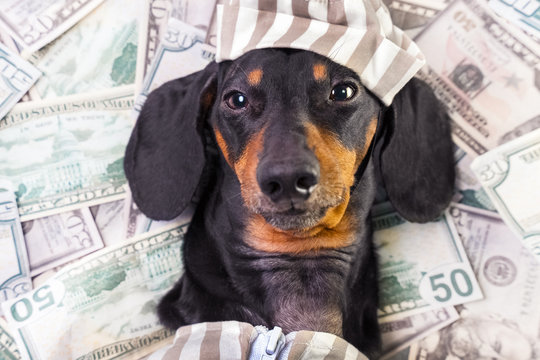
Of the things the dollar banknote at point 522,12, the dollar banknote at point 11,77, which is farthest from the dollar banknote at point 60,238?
the dollar banknote at point 522,12

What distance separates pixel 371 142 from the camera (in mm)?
1993

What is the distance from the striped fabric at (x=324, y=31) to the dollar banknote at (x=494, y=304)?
0.86 m

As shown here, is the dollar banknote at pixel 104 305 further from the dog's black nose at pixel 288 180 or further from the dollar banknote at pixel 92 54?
the dog's black nose at pixel 288 180

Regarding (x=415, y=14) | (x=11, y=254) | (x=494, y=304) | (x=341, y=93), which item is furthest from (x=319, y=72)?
(x=11, y=254)

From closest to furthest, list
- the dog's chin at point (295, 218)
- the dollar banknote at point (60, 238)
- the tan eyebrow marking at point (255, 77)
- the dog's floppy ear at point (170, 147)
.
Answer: the dog's chin at point (295, 218) → the tan eyebrow marking at point (255, 77) → the dog's floppy ear at point (170, 147) → the dollar banknote at point (60, 238)

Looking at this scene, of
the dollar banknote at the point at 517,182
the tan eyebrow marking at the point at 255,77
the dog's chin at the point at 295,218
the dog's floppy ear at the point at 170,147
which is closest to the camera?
the dog's chin at the point at 295,218

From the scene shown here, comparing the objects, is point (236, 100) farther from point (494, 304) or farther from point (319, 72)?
point (494, 304)

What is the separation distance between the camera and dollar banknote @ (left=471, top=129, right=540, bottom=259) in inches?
88.0

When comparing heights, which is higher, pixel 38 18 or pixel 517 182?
pixel 38 18

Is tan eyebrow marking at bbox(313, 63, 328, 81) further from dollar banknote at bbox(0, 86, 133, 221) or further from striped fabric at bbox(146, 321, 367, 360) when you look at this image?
dollar banknote at bbox(0, 86, 133, 221)

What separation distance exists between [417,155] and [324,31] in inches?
26.3

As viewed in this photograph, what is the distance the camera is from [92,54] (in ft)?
8.15

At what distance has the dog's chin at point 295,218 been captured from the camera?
5.53ft

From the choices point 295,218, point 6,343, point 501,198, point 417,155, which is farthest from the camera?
point 6,343
